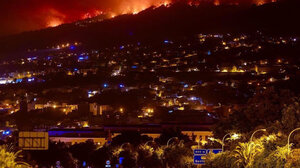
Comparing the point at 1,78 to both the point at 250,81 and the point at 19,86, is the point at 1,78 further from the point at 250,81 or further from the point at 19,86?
the point at 250,81

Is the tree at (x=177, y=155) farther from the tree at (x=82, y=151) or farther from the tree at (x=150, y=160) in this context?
the tree at (x=82, y=151)

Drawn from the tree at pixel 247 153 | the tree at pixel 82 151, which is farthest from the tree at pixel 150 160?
the tree at pixel 247 153

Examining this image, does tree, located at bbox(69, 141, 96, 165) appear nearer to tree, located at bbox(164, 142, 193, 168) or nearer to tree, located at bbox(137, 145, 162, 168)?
tree, located at bbox(137, 145, 162, 168)

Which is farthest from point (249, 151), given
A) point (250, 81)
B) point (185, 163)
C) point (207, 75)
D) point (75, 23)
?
point (75, 23)

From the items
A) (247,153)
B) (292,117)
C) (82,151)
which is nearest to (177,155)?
(82,151)

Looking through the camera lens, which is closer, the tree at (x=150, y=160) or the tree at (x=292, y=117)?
the tree at (x=292, y=117)

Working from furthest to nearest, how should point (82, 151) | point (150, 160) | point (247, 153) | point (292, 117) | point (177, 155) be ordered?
point (82, 151) → point (150, 160) → point (177, 155) → point (292, 117) → point (247, 153)

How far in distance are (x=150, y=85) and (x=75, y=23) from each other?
73752 mm

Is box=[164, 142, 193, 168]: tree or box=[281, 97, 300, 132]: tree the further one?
box=[164, 142, 193, 168]: tree

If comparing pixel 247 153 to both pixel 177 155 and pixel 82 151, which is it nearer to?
pixel 177 155

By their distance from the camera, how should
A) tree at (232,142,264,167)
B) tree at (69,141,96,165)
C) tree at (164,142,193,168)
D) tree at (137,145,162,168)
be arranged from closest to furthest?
tree at (232,142,264,167) → tree at (164,142,193,168) → tree at (137,145,162,168) → tree at (69,141,96,165)

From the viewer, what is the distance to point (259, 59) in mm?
100500

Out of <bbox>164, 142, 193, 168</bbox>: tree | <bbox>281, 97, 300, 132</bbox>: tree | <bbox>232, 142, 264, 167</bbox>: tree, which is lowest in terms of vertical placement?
<bbox>232, 142, 264, 167</bbox>: tree

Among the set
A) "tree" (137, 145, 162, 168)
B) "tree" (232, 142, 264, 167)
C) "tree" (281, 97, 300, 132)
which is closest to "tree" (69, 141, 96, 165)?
"tree" (137, 145, 162, 168)
